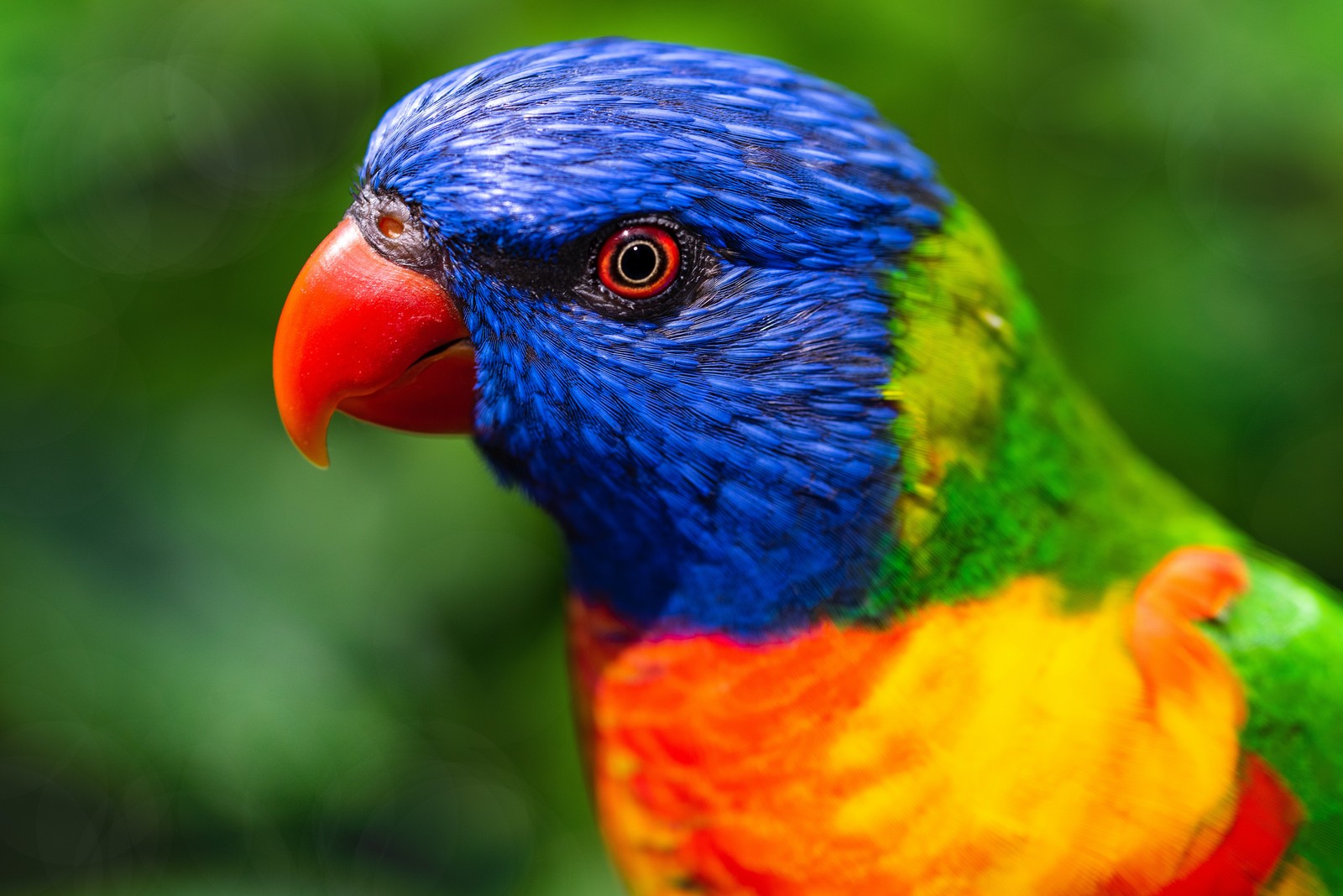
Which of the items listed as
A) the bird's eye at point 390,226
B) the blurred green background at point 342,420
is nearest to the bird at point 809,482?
the bird's eye at point 390,226

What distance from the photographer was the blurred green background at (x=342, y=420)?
206 cm

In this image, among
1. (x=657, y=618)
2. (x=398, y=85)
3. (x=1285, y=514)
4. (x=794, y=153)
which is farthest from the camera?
(x=1285, y=514)

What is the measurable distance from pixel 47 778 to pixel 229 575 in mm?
656

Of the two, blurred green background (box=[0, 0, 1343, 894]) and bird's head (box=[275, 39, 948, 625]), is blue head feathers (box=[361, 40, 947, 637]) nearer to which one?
bird's head (box=[275, 39, 948, 625])

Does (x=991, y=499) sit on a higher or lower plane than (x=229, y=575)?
higher

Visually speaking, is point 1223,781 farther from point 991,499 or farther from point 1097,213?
point 1097,213

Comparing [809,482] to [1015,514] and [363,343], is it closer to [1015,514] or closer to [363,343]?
[1015,514]

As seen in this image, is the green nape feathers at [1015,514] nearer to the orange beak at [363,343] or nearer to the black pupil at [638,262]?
the black pupil at [638,262]

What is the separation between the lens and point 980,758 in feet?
3.85

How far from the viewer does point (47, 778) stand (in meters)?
2.29

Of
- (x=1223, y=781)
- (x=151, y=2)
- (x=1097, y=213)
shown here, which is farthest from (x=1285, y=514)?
(x=151, y=2)

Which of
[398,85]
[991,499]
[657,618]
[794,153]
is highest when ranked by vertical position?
[794,153]

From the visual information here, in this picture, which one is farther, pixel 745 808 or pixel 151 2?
pixel 151 2

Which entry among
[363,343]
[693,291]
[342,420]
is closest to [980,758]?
[693,291]
